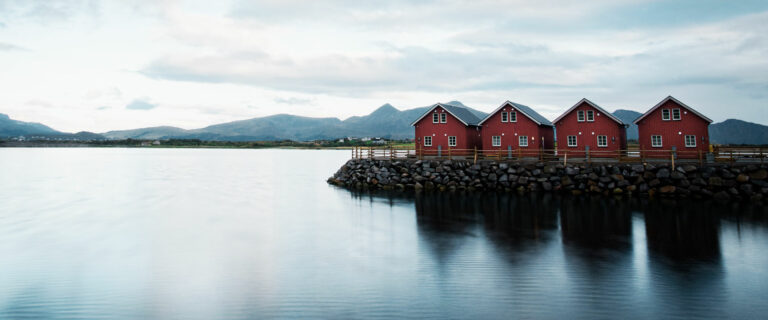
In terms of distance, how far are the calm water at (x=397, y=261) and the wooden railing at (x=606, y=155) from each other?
6.44 metres

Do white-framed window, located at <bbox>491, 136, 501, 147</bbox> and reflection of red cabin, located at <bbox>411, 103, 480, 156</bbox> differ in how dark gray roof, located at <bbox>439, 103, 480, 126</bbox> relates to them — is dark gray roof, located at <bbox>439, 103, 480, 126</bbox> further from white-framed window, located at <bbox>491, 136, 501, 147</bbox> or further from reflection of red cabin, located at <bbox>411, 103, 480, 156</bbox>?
white-framed window, located at <bbox>491, 136, 501, 147</bbox>

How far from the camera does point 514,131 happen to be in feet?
144

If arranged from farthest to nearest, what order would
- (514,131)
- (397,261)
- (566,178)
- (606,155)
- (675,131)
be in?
(514,131)
(606,155)
(675,131)
(566,178)
(397,261)

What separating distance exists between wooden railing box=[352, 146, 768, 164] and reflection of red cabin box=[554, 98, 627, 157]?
37 centimetres

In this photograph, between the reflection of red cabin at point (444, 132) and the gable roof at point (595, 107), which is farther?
the reflection of red cabin at point (444, 132)

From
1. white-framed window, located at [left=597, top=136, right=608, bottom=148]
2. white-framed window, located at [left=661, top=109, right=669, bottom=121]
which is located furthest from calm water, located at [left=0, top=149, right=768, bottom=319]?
white-framed window, located at [left=661, top=109, right=669, bottom=121]

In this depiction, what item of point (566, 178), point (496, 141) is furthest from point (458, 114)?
point (566, 178)

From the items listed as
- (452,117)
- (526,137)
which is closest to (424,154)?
(452,117)

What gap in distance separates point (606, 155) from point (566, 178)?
6.26m

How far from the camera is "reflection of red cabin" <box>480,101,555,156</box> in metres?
43.3

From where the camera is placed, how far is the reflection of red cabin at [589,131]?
40.1 meters

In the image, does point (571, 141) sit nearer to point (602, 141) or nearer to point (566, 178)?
point (602, 141)

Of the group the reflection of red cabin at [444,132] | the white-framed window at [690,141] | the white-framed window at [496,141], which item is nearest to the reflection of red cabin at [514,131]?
the white-framed window at [496,141]

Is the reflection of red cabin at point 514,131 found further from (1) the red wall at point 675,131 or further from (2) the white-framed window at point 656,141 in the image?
(2) the white-framed window at point 656,141
